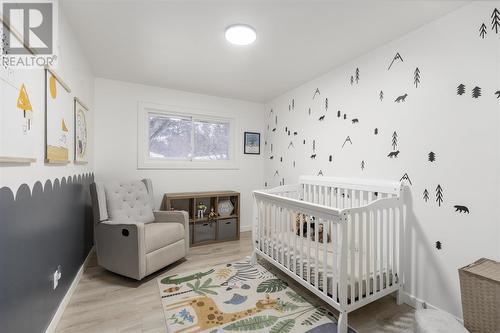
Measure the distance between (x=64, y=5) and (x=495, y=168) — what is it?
3035 mm

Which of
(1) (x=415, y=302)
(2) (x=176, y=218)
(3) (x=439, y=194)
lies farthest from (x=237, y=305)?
(3) (x=439, y=194)

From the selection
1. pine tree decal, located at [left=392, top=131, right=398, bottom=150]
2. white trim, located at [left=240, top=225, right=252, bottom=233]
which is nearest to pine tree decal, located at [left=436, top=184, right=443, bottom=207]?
pine tree decal, located at [left=392, top=131, right=398, bottom=150]

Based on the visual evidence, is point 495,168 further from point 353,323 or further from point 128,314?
point 128,314

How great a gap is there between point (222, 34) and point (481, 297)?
2426 mm

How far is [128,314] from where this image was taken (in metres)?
1.66

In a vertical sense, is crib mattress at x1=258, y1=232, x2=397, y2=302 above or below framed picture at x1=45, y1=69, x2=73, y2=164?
below

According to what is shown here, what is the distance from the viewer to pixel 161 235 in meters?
2.24

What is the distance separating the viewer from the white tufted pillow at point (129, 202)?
7.94 feet

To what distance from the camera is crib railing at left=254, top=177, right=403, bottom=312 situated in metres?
1.52

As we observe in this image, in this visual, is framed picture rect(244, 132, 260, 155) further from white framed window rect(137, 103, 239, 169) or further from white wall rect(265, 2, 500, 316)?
white wall rect(265, 2, 500, 316)

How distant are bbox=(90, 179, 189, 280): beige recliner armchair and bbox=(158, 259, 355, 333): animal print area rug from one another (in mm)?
263

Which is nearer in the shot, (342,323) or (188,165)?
(342,323)

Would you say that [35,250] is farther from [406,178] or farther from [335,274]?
[406,178]

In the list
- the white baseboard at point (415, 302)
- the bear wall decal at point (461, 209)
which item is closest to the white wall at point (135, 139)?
the white baseboard at point (415, 302)
